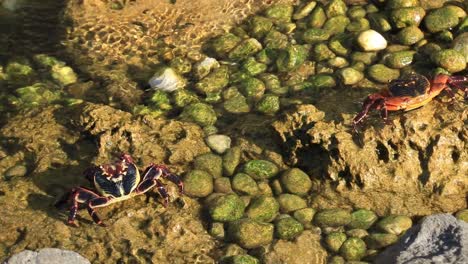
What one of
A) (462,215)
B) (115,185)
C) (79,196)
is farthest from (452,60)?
(79,196)

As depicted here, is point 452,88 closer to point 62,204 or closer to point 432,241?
point 432,241

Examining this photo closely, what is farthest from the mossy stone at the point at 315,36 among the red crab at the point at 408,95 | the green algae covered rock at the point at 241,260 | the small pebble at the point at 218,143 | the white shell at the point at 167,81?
the green algae covered rock at the point at 241,260

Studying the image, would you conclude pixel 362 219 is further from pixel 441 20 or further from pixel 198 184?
pixel 441 20

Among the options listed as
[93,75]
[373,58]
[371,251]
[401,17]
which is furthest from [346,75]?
[93,75]

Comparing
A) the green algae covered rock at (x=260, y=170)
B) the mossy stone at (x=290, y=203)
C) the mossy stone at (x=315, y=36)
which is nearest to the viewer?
the mossy stone at (x=290, y=203)

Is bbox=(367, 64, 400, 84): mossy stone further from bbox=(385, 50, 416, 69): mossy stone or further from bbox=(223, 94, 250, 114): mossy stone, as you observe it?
bbox=(223, 94, 250, 114): mossy stone

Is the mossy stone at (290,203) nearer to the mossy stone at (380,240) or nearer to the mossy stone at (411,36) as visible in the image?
the mossy stone at (380,240)
